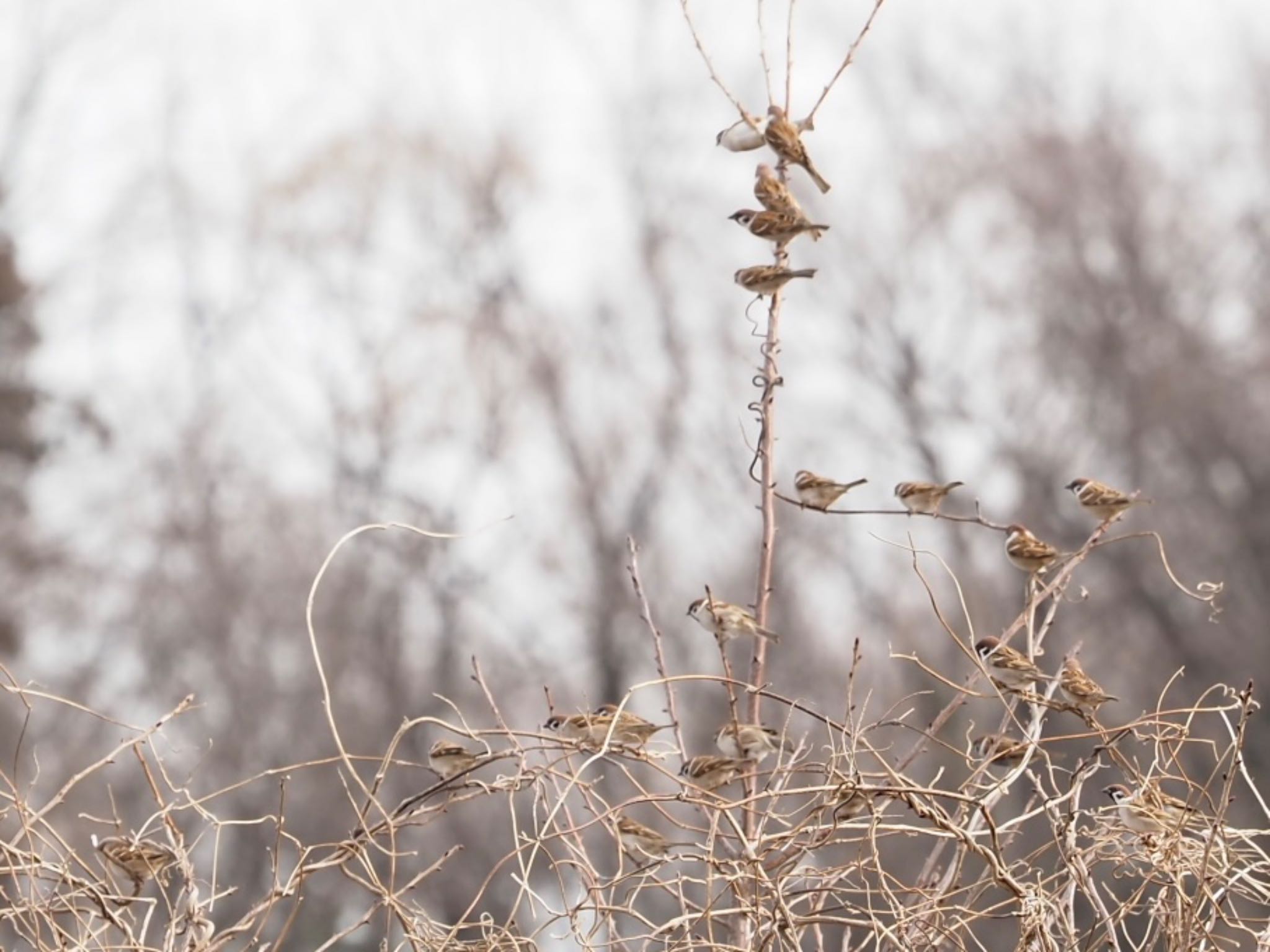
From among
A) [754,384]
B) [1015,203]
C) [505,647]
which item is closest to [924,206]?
[1015,203]

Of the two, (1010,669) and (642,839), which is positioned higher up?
(1010,669)

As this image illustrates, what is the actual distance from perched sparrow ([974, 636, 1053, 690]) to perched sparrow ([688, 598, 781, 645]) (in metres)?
0.42

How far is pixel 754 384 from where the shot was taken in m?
2.82

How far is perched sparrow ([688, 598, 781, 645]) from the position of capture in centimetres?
303

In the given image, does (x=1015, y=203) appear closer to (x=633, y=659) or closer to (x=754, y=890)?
(x=633, y=659)

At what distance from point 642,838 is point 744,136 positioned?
151 centimetres

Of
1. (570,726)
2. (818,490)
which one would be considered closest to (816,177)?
(818,490)

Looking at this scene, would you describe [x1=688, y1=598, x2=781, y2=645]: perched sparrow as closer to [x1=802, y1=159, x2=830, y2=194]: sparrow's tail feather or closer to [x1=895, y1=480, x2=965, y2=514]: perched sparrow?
[x1=895, y1=480, x2=965, y2=514]: perched sparrow

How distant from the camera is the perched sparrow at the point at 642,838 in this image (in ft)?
9.26

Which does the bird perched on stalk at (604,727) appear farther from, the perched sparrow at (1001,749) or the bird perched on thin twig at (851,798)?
the perched sparrow at (1001,749)

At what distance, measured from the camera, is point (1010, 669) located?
8.62 feet

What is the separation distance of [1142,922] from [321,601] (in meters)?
15.1

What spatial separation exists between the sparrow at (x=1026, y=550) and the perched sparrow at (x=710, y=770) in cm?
67

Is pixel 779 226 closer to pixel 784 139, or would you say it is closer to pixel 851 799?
pixel 784 139
